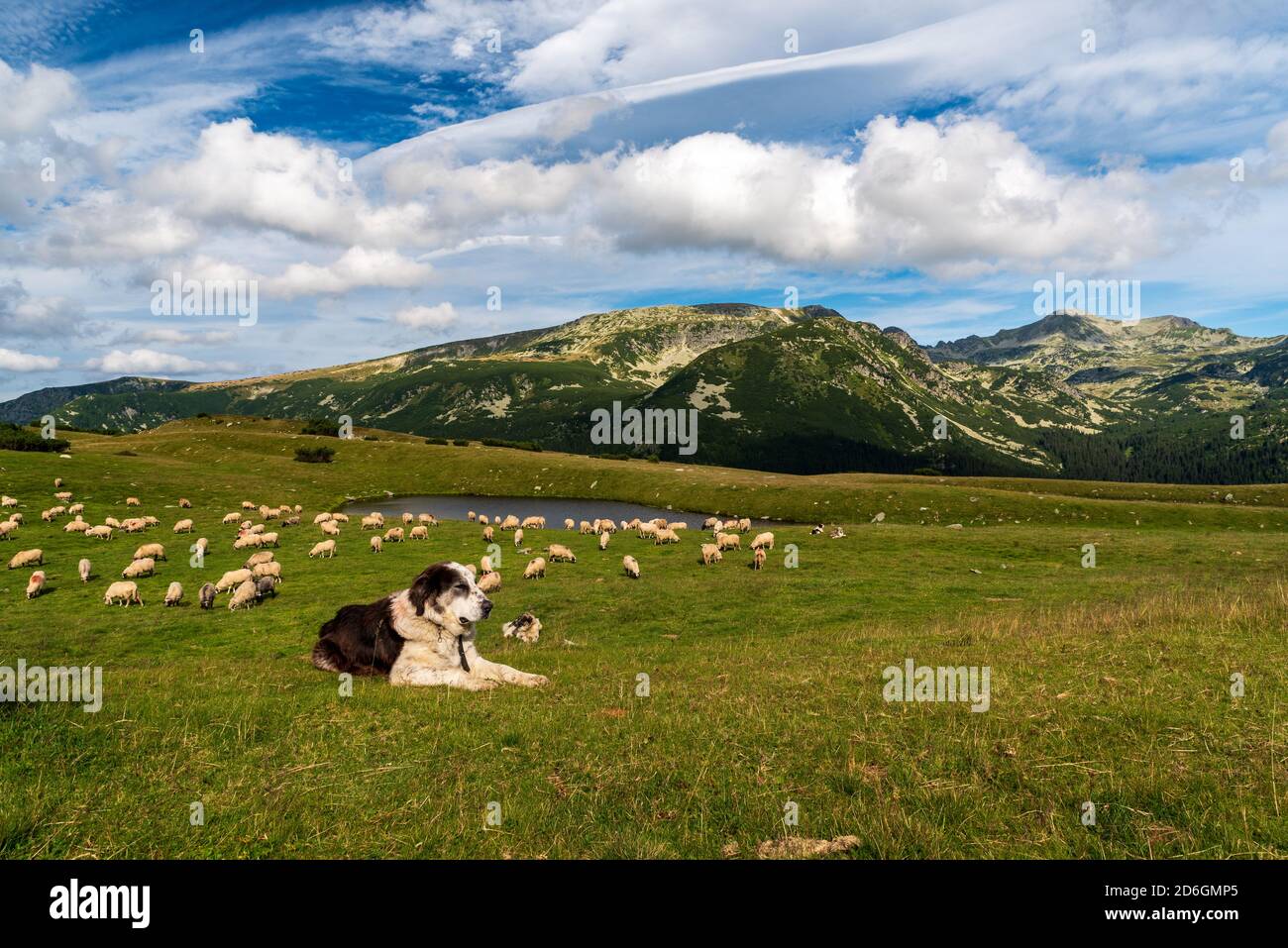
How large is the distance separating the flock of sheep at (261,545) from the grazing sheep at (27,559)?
0.04 metres

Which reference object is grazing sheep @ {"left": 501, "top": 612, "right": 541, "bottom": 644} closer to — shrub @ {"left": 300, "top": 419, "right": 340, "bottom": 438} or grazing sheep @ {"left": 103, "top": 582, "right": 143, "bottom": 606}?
grazing sheep @ {"left": 103, "top": 582, "right": 143, "bottom": 606}

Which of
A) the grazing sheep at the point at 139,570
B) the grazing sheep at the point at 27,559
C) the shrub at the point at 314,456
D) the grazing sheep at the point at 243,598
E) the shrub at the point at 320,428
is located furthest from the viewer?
the shrub at the point at 320,428

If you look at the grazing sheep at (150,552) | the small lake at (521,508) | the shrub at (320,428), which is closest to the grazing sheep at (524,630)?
the grazing sheep at (150,552)

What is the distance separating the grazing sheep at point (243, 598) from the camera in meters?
27.1

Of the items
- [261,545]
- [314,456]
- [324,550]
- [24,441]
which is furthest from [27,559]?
[314,456]

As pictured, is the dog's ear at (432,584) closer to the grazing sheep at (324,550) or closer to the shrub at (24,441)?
the grazing sheep at (324,550)

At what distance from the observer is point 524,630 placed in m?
21.5

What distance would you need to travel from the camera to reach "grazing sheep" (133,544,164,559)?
3522 cm

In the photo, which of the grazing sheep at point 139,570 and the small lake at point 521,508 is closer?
the grazing sheep at point 139,570

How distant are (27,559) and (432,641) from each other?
120ft

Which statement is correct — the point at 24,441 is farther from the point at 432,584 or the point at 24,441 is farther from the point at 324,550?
the point at 432,584

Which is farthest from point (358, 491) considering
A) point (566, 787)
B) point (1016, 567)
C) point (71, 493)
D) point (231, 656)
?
point (566, 787)
